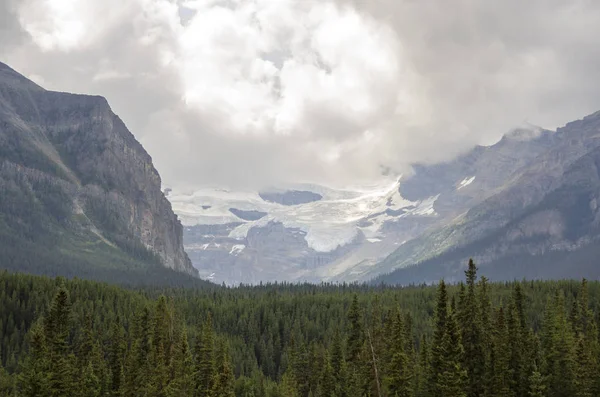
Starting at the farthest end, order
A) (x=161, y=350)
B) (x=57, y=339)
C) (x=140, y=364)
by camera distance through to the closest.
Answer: (x=140, y=364)
(x=161, y=350)
(x=57, y=339)

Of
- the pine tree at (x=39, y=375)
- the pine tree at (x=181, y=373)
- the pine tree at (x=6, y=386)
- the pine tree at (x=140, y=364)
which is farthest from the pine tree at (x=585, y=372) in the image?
the pine tree at (x=6, y=386)

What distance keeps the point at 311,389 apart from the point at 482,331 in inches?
2277

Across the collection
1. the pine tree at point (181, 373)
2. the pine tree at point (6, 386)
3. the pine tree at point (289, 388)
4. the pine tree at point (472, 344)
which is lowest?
the pine tree at point (6, 386)

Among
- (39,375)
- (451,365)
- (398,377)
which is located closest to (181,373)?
(39,375)

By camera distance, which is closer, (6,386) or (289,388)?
(289,388)

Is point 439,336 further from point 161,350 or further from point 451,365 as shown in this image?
point 161,350

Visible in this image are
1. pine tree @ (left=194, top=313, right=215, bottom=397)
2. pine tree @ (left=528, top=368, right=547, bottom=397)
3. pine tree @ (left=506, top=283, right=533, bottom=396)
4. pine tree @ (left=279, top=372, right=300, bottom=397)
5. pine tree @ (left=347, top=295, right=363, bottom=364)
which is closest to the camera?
pine tree @ (left=528, top=368, right=547, bottom=397)

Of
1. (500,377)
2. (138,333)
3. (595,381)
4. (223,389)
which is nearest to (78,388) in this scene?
(223,389)

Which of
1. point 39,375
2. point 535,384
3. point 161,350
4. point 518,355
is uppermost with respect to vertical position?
point 518,355

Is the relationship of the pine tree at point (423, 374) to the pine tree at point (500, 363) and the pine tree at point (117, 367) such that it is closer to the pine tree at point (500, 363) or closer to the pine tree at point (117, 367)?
the pine tree at point (500, 363)

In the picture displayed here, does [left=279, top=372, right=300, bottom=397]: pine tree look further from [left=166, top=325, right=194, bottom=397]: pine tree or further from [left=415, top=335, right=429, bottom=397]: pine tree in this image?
[left=415, top=335, right=429, bottom=397]: pine tree

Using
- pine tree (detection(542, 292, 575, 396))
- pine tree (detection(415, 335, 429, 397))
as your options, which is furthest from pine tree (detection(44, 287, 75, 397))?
pine tree (detection(542, 292, 575, 396))

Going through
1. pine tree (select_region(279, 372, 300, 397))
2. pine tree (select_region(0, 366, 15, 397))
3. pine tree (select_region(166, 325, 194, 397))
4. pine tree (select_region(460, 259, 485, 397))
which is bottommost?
pine tree (select_region(0, 366, 15, 397))

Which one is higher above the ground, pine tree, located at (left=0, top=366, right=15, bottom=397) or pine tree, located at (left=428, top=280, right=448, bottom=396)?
pine tree, located at (left=428, top=280, right=448, bottom=396)
